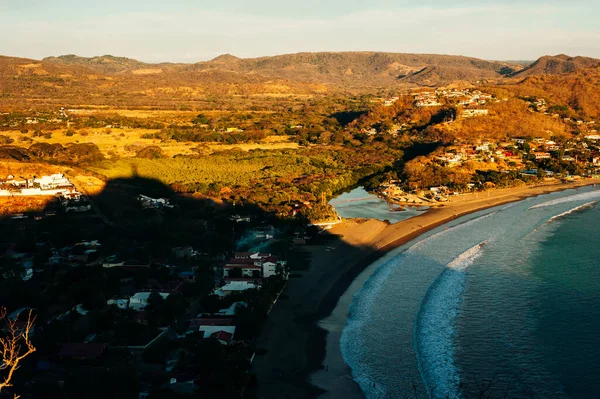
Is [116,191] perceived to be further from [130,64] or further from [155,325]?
[130,64]

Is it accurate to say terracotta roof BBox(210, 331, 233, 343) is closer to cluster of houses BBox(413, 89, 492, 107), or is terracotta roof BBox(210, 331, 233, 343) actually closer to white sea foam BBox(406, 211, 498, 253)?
white sea foam BBox(406, 211, 498, 253)

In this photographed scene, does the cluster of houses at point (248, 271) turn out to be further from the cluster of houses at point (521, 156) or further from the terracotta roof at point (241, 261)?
the cluster of houses at point (521, 156)

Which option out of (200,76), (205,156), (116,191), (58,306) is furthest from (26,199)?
(200,76)

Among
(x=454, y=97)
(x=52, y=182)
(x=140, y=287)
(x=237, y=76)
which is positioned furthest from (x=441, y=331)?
(x=237, y=76)

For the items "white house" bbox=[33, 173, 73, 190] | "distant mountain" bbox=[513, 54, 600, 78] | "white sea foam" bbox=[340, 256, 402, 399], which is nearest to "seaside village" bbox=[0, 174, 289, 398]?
"white house" bbox=[33, 173, 73, 190]

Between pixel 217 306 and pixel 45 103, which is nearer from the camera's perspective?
pixel 217 306

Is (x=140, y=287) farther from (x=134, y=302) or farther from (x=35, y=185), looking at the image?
(x=35, y=185)

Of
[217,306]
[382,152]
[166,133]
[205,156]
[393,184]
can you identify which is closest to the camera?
[217,306]
